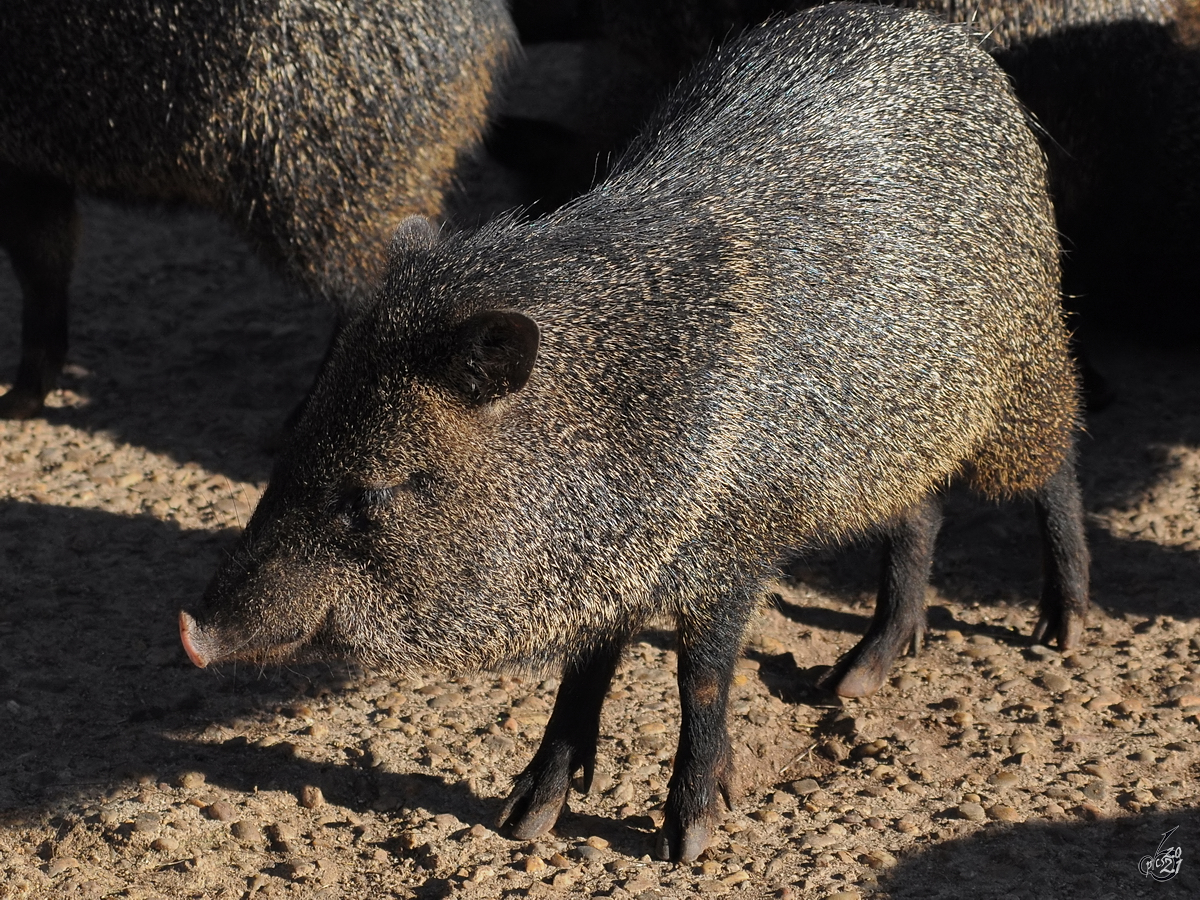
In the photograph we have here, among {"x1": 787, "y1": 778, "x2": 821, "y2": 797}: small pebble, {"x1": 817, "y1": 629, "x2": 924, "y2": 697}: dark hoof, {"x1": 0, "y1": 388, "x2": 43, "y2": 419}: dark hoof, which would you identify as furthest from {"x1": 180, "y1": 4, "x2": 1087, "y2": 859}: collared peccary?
{"x1": 0, "y1": 388, "x2": 43, "y2": 419}: dark hoof

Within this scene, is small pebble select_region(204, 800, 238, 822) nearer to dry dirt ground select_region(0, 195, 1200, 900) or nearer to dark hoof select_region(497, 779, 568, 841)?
dry dirt ground select_region(0, 195, 1200, 900)

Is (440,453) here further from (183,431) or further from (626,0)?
(626,0)

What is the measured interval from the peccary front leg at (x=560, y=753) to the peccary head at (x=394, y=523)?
445mm

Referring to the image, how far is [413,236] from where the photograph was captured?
2963mm

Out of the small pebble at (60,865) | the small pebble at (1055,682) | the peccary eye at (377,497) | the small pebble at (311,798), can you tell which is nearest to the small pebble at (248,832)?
the small pebble at (311,798)

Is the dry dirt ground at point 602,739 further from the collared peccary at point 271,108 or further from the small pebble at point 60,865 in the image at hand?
the collared peccary at point 271,108

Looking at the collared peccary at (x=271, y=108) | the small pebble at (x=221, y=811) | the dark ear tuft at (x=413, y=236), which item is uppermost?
the collared peccary at (x=271, y=108)

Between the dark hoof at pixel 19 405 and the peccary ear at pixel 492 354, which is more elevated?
the dark hoof at pixel 19 405

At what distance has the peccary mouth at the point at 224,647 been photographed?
256cm

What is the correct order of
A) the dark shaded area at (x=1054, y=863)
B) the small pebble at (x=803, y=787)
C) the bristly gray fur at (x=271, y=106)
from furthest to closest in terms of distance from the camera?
the bristly gray fur at (x=271, y=106), the small pebble at (x=803, y=787), the dark shaded area at (x=1054, y=863)

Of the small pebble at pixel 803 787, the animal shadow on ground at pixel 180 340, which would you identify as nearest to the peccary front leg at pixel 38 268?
the animal shadow on ground at pixel 180 340

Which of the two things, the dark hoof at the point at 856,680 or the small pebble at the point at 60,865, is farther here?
the dark hoof at the point at 856,680

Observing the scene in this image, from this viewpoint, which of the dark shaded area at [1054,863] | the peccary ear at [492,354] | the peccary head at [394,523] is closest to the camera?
the peccary ear at [492,354]

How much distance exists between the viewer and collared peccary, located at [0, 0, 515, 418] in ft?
12.8
